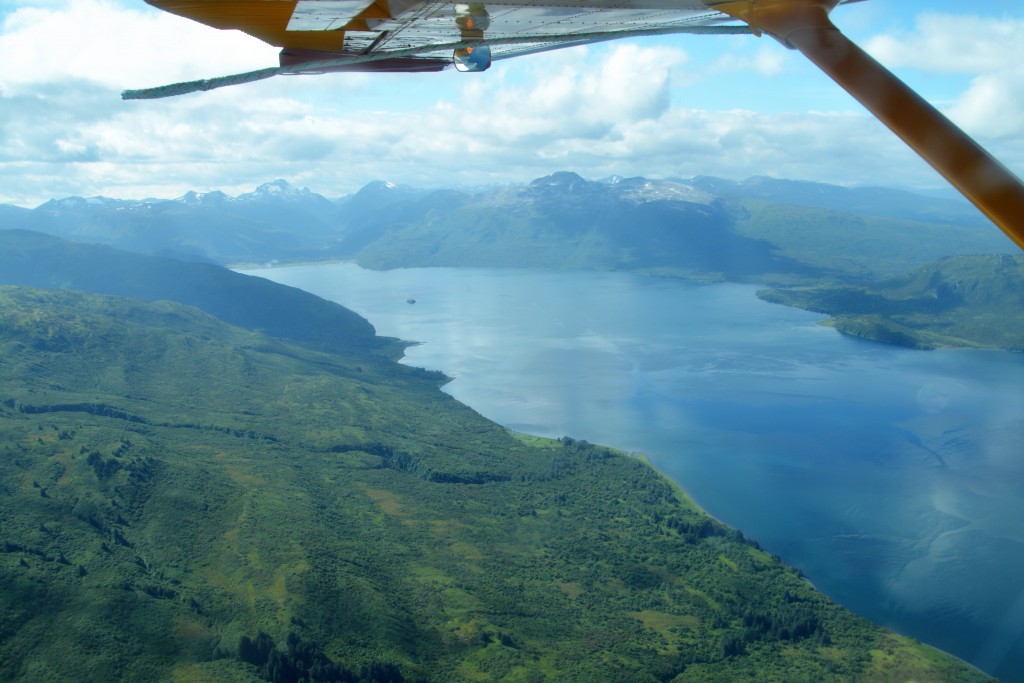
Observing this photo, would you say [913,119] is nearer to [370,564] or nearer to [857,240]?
[370,564]

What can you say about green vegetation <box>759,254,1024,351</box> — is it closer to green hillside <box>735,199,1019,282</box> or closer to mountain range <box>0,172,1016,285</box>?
green hillside <box>735,199,1019,282</box>

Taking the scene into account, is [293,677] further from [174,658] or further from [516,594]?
[516,594]

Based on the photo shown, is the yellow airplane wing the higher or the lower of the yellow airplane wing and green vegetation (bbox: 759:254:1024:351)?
the lower

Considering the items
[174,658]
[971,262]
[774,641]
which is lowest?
[174,658]

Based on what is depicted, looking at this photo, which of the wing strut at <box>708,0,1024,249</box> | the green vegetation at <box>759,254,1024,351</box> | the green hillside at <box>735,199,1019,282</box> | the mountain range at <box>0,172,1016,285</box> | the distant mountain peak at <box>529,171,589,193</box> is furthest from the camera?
the distant mountain peak at <box>529,171,589,193</box>

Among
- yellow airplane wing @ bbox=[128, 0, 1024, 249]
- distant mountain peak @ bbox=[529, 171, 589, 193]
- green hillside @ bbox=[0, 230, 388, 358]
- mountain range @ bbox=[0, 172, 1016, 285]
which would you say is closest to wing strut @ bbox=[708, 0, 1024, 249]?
yellow airplane wing @ bbox=[128, 0, 1024, 249]

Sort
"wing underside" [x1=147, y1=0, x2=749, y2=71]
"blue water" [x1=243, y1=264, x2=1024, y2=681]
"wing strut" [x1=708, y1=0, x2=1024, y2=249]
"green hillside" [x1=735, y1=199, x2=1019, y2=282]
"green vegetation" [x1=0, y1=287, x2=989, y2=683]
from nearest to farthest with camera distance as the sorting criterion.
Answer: "wing strut" [x1=708, y1=0, x2=1024, y2=249]
"wing underside" [x1=147, y1=0, x2=749, y2=71]
"green vegetation" [x1=0, y1=287, x2=989, y2=683]
"blue water" [x1=243, y1=264, x2=1024, y2=681]
"green hillside" [x1=735, y1=199, x2=1019, y2=282]

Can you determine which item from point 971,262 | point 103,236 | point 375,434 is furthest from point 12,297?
point 971,262
